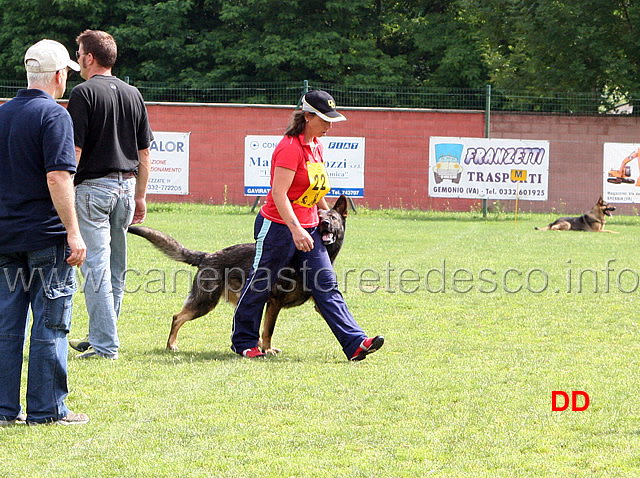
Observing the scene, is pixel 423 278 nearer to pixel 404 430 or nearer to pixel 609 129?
pixel 404 430

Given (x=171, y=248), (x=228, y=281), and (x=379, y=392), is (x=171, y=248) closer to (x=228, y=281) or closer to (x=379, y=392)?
(x=228, y=281)

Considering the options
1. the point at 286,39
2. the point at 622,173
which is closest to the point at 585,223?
the point at 622,173

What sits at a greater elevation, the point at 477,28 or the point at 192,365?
the point at 477,28

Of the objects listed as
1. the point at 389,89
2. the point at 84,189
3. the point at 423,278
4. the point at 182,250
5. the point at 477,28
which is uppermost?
the point at 477,28

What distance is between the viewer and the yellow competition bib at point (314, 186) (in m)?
5.79

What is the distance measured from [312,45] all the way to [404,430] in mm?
26821

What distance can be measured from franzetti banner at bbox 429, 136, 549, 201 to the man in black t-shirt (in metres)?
15.7

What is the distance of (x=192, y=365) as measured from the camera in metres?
5.65

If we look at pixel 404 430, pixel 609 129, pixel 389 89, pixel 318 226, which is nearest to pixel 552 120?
pixel 609 129

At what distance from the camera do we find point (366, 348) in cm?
568

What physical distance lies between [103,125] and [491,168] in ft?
53.0

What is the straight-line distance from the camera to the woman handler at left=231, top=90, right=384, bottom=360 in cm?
567

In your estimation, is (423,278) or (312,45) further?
(312,45)

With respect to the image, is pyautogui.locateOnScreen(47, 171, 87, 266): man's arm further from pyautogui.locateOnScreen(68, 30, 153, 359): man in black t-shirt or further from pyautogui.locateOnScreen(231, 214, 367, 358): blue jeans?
pyautogui.locateOnScreen(231, 214, 367, 358): blue jeans
